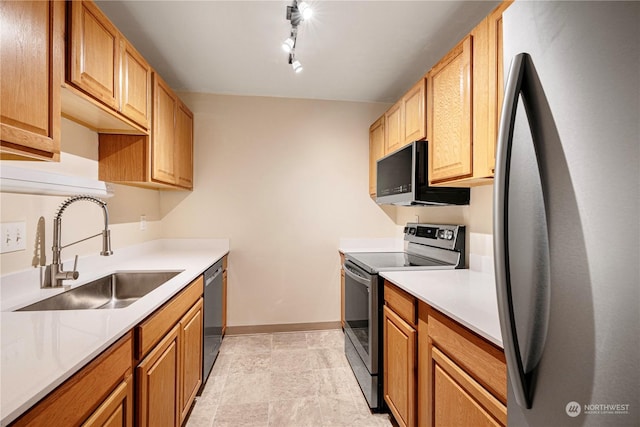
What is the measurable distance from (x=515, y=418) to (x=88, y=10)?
2092 mm

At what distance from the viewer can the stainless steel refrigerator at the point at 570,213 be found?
441mm

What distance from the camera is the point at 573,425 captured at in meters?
0.50

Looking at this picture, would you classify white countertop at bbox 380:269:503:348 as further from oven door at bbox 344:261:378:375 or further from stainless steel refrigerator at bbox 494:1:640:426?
stainless steel refrigerator at bbox 494:1:640:426

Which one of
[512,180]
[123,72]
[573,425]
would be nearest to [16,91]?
[123,72]

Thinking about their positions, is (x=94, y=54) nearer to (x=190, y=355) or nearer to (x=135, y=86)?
(x=135, y=86)

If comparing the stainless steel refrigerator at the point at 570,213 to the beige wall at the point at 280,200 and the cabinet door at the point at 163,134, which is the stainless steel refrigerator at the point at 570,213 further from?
the beige wall at the point at 280,200

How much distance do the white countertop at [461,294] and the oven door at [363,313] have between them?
182mm

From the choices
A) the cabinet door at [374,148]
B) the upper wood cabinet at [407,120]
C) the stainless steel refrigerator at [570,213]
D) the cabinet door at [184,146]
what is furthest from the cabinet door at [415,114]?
the cabinet door at [184,146]

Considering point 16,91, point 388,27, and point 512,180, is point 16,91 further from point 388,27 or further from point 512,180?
point 388,27

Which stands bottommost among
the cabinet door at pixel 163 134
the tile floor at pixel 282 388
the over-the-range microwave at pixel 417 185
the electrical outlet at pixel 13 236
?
the tile floor at pixel 282 388

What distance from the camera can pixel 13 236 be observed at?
1.31 m

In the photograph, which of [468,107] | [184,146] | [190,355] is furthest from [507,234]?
[184,146]

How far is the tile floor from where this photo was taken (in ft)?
5.94

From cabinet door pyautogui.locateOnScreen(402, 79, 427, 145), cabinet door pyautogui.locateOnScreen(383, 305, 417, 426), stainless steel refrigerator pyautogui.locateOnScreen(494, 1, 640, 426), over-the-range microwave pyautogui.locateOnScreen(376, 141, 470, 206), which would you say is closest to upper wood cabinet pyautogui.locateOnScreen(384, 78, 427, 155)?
cabinet door pyautogui.locateOnScreen(402, 79, 427, 145)
